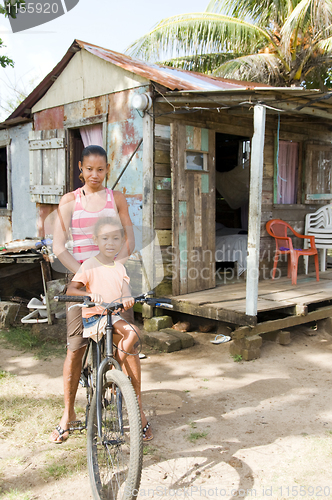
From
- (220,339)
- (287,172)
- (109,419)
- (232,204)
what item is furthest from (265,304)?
(232,204)

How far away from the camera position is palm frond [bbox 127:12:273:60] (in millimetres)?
11586

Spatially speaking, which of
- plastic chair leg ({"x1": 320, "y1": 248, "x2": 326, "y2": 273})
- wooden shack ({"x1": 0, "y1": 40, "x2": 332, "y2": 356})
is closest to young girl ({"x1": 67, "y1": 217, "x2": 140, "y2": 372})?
wooden shack ({"x1": 0, "y1": 40, "x2": 332, "y2": 356})

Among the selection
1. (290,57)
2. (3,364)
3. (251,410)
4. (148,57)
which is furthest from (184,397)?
(148,57)

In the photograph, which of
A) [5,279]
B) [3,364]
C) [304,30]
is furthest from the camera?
[304,30]

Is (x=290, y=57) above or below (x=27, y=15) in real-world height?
above

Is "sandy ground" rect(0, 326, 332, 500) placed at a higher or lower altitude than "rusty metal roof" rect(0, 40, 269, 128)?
lower

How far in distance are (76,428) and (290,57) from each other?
11490mm

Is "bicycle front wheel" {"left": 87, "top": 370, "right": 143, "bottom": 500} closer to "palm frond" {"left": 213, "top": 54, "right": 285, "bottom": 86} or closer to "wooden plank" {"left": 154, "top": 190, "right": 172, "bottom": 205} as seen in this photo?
"wooden plank" {"left": 154, "top": 190, "right": 172, "bottom": 205}

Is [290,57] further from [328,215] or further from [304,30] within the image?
[328,215]

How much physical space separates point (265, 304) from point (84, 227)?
309 cm

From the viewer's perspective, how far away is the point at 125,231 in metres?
2.70

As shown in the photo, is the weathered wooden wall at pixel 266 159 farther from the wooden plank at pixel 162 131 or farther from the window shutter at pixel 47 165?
the window shutter at pixel 47 165

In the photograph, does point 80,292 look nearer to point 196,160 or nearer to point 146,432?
→ point 146,432

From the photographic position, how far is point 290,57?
11.5 metres
